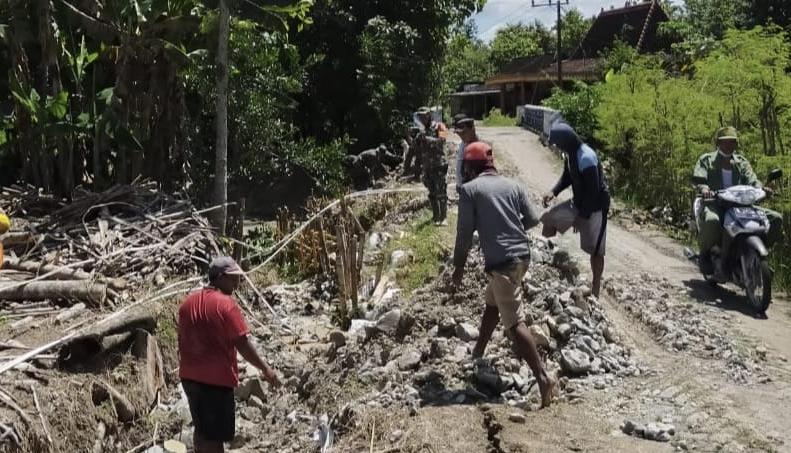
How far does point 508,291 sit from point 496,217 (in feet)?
1.66

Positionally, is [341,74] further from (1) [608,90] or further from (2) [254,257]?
(2) [254,257]

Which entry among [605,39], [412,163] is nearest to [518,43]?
[605,39]

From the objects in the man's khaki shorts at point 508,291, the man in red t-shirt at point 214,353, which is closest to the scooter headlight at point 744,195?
the man's khaki shorts at point 508,291

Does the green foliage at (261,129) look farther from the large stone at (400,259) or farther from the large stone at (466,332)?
the large stone at (466,332)

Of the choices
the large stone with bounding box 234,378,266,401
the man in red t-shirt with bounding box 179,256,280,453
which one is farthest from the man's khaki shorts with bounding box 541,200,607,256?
the man in red t-shirt with bounding box 179,256,280,453

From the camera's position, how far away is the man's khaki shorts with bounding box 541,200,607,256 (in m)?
7.41

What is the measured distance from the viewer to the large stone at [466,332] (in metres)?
6.99

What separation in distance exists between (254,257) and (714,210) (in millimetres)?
6909

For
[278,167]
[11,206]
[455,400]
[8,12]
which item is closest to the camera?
[455,400]

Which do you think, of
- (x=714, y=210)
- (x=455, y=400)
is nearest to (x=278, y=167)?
(x=714, y=210)

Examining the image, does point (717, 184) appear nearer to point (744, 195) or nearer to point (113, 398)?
point (744, 195)

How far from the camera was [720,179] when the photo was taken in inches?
340

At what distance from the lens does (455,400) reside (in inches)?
237

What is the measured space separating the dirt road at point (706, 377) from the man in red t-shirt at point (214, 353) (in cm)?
187
